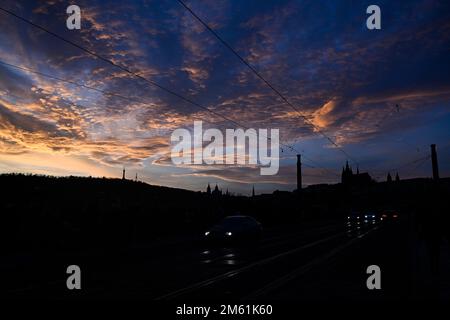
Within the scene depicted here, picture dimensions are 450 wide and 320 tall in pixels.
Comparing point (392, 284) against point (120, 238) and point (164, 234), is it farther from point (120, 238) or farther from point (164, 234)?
point (164, 234)

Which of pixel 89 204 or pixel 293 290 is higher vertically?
pixel 89 204

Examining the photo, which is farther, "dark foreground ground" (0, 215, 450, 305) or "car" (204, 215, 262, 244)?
"car" (204, 215, 262, 244)

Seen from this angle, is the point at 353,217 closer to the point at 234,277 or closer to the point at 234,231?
the point at 234,231

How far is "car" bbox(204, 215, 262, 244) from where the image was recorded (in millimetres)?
23609

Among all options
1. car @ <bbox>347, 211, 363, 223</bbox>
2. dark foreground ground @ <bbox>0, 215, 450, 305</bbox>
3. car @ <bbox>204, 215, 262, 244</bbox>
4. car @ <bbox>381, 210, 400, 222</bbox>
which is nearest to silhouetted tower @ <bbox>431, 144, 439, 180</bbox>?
car @ <bbox>381, 210, 400, 222</bbox>

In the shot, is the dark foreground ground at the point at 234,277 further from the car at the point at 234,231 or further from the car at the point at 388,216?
the car at the point at 388,216

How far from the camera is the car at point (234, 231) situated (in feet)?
77.5

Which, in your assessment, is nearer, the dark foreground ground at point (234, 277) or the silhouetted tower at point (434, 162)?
the dark foreground ground at point (234, 277)

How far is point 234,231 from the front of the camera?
78.1 feet

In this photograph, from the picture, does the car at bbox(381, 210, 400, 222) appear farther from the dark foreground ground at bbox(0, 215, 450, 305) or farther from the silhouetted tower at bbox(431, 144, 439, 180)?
the dark foreground ground at bbox(0, 215, 450, 305)

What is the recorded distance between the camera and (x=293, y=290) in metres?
9.27


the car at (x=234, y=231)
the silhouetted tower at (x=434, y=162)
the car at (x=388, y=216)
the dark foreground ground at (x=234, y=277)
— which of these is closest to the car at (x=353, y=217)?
the car at (x=388, y=216)
